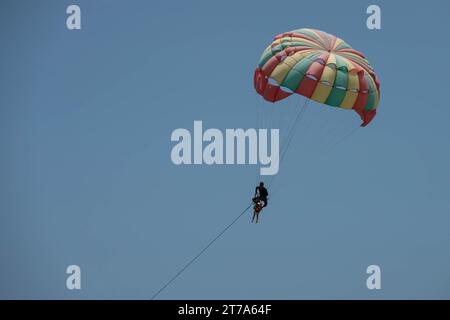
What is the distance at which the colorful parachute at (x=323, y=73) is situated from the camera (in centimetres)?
3825

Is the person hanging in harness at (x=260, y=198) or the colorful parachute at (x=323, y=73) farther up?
the colorful parachute at (x=323, y=73)

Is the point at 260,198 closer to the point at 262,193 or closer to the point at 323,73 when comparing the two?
the point at 262,193

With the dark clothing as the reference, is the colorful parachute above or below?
above

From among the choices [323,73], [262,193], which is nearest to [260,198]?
[262,193]

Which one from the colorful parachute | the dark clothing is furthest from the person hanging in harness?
the colorful parachute

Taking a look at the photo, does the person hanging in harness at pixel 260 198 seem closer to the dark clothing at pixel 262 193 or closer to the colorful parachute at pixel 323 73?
the dark clothing at pixel 262 193

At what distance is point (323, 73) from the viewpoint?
3822 centimetres

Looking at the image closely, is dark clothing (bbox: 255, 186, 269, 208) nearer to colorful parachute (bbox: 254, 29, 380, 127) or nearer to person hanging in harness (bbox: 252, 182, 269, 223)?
person hanging in harness (bbox: 252, 182, 269, 223)

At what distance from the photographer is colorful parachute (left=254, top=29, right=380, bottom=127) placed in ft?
125

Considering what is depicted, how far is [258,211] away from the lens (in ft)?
127

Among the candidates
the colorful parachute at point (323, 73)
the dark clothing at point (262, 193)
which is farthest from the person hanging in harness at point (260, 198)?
the colorful parachute at point (323, 73)

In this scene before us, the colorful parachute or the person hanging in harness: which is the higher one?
the colorful parachute
